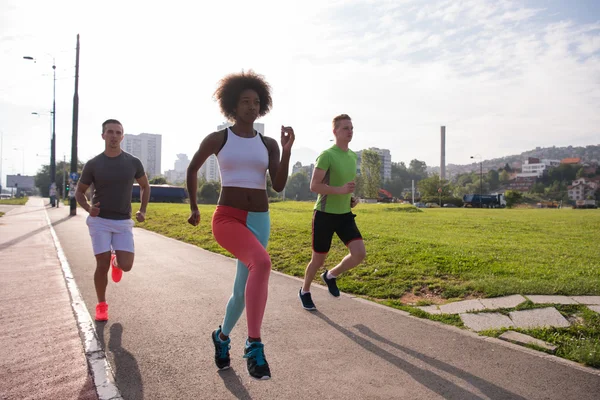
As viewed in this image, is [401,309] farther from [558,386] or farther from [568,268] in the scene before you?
[568,268]

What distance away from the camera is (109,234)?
479cm

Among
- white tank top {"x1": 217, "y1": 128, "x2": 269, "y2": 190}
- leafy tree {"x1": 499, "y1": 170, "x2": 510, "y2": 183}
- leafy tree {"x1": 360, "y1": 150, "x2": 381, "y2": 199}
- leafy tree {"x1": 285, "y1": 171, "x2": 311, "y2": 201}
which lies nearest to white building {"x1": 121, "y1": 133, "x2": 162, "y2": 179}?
leafy tree {"x1": 285, "y1": 171, "x2": 311, "y2": 201}

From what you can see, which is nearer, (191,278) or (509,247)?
(191,278)

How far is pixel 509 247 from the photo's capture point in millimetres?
9344

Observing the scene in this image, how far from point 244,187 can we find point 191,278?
426 cm

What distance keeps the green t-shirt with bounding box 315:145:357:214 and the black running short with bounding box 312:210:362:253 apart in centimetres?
7

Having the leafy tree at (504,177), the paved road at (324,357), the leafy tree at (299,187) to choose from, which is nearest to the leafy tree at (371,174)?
the leafy tree at (299,187)

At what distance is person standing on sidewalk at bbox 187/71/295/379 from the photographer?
305cm

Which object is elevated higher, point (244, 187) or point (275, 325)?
point (244, 187)

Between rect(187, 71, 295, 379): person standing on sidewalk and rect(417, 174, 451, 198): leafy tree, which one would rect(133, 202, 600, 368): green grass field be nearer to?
rect(187, 71, 295, 379): person standing on sidewalk

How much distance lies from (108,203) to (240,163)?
214 centimetres

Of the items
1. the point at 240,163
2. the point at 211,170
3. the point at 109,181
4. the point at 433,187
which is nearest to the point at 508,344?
the point at 240,163

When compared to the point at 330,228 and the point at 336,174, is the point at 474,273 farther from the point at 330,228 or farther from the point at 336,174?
the point at 336,174

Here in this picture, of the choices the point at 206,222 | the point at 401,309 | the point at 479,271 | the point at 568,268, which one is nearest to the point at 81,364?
the point at 401,309
